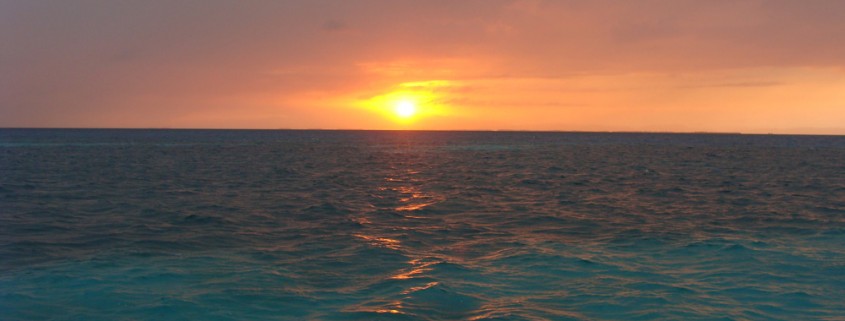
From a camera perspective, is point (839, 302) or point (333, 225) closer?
point (839, 302)

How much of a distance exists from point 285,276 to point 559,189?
27.0 meters

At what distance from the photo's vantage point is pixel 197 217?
1059 inches

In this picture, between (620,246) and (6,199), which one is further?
(6,199)

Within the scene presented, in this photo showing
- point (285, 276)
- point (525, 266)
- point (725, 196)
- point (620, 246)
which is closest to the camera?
point (285, 276)

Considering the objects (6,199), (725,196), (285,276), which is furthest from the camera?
(725,196)

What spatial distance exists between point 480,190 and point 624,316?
26270 mm

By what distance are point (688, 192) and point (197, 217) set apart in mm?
27117

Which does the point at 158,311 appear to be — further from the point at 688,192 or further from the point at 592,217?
the point at 688,192

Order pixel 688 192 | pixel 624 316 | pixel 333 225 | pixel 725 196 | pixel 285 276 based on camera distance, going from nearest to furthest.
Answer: pixel 624 316, pixel 285 276, pixel 333 225, pixel 725 196, pixel 688 192

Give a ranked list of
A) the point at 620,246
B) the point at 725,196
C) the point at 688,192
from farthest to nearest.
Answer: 1. the point at 688,192
2. the point at 725,196
3. the point at 620,246

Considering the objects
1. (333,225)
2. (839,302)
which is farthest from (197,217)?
(839,302)

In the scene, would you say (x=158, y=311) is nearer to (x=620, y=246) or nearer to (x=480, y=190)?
(x=620, y=246)

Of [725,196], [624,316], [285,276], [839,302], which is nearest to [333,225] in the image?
[285,276]

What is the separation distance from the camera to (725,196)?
3628 centimetres
